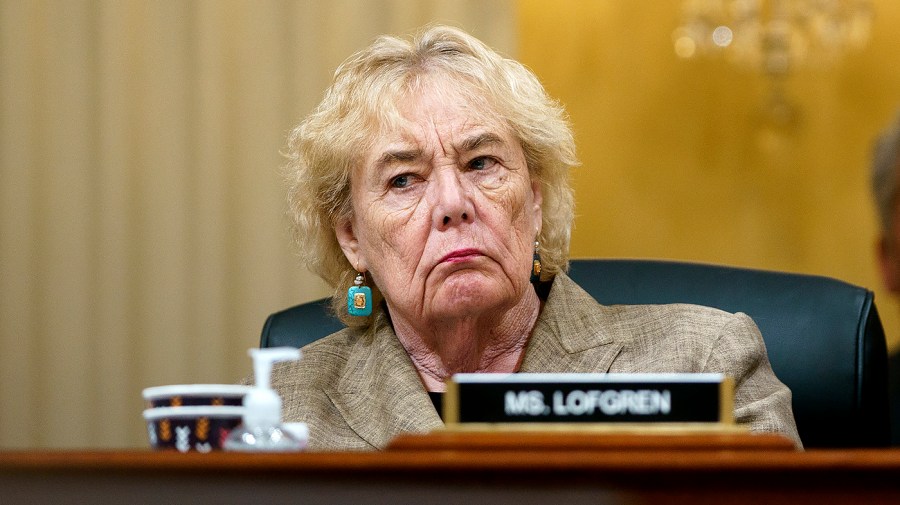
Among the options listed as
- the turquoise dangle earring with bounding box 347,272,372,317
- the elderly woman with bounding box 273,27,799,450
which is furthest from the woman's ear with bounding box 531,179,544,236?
the turquoise dangle earring with bounding box 347,272,372,317

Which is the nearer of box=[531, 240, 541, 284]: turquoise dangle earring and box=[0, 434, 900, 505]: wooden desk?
box=[0, 434, 900, 505]: wooden desk

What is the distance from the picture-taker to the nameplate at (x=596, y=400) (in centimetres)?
96

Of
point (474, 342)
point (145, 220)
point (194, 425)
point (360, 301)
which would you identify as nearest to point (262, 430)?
point (194, 425)

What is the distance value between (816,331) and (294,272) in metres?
1.67

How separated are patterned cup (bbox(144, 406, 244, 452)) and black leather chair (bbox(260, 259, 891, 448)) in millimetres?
1088

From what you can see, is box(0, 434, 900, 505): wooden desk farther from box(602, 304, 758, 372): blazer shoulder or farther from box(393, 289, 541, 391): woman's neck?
box(393, 289, 541, 391): woman's neck

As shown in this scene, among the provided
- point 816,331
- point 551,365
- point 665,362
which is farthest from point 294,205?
point 816,331

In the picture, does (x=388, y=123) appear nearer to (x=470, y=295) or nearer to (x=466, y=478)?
(x=470, y=295)

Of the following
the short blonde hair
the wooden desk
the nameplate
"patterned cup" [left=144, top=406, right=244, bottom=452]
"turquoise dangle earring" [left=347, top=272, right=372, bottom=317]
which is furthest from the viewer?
"turquoise dangle earring" [left=347, top=272, right=372, bottom=317]

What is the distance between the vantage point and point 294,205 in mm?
2266

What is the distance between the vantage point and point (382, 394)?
1979 mm

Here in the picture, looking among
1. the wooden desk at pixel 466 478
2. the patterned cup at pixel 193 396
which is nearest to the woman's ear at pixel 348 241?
the patterned cup at pixel 193 396

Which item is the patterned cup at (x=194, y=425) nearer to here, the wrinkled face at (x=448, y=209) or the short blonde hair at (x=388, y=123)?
the wrinkled face at (x=448, y=209)

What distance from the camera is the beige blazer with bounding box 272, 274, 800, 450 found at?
5.95 ft
